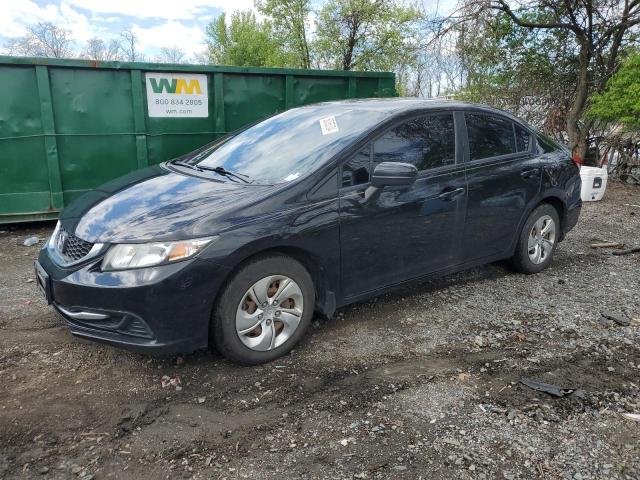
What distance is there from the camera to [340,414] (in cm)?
286

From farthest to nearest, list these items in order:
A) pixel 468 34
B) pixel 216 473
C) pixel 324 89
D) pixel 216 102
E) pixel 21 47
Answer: pixel 21 47, pixel 468 34, pixel 324 89, pixel 216 102, pixel 216 473

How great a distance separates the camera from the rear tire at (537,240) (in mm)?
4918

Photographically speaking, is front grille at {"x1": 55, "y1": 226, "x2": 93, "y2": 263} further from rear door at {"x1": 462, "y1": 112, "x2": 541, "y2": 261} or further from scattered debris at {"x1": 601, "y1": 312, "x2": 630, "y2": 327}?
scattered debris at {"x1": 601, "y1": 312, "x2": 630, "y2": 327}

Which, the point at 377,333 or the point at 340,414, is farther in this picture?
the point at 377,333

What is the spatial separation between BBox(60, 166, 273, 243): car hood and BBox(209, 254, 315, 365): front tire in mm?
374

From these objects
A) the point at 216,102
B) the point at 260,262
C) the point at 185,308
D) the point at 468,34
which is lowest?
the point at 185,308

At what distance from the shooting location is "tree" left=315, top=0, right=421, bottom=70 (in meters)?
22.6

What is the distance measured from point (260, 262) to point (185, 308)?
517 millimetres

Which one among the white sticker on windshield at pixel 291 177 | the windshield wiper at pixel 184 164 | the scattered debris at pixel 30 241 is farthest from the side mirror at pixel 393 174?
the scattered debris at pixel 30 241

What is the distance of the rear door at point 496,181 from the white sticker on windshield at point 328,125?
117 cm

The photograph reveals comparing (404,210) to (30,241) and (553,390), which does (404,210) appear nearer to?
(553,390)

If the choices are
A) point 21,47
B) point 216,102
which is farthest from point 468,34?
point 21,47

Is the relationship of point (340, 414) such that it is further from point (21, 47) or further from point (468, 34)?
point (21, 47)

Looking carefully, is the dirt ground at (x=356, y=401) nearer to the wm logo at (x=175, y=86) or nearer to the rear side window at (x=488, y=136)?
the rear side window at (x=488, y=136)
